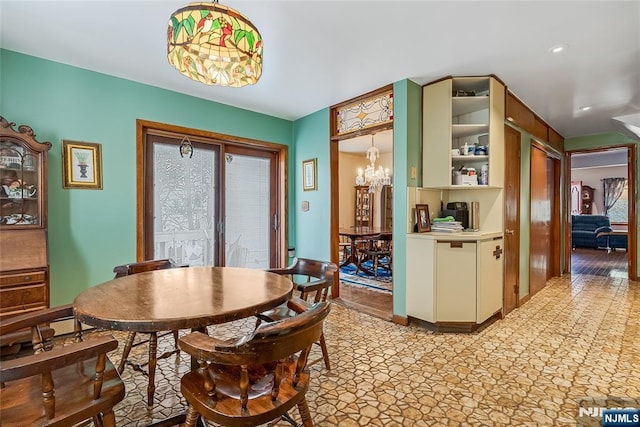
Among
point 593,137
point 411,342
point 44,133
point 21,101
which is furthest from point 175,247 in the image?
point 593,137

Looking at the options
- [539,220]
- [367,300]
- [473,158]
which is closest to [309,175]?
[367,300]

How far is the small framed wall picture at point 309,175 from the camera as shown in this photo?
4395 mm

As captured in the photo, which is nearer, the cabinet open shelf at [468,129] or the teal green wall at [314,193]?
the cabinet open shelf at [468,129]

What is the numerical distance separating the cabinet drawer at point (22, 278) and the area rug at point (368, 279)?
149 inches

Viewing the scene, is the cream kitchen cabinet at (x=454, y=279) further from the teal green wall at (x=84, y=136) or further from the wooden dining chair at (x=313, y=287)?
the teal green wall at (x=84, y=136)

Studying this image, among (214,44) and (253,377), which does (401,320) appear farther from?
(214,44)

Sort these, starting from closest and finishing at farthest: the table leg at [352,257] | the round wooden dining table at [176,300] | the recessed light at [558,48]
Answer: the round wooden dining table at [176,300]
the recessed light at [558,48]
the table leg at [352,257]

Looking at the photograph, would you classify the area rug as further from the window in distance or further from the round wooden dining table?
the window in distance

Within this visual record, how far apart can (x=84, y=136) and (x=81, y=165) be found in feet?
0.96

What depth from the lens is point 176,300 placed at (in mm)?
1541

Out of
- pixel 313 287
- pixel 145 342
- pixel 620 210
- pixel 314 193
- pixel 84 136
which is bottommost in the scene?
pixel 145 342

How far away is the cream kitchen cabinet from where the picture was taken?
9.92ft

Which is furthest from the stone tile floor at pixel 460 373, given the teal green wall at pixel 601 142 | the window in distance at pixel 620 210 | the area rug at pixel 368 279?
the window in distance at pixel 620 210

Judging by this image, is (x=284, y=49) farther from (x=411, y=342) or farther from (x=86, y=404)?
(x=411, y=342)
